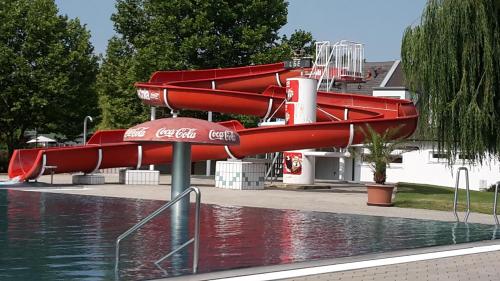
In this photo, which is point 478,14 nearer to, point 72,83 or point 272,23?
point 272,23

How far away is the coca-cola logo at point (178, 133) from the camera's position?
12.6 m

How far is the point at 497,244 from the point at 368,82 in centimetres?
3902

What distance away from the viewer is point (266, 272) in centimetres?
905

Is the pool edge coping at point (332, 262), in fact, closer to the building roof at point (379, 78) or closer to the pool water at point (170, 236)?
the pool water at point (170, 236)

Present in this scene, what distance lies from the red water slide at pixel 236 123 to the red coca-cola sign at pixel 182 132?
572 inches

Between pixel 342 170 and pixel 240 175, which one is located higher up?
pixel 342 170

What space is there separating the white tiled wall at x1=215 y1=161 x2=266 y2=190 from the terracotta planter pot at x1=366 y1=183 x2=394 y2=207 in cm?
705

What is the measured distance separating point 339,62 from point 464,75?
43.5 ft

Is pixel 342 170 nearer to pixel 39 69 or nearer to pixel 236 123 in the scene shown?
pixel 236 123

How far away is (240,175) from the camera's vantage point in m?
28.1

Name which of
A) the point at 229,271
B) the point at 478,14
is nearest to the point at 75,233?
the point at 229,271

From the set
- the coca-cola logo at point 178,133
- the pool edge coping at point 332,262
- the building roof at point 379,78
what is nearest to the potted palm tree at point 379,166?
the pool edge coping at point 332,262

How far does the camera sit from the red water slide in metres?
27.6

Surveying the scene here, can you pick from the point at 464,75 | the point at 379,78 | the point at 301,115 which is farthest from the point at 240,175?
the point at 379,78
